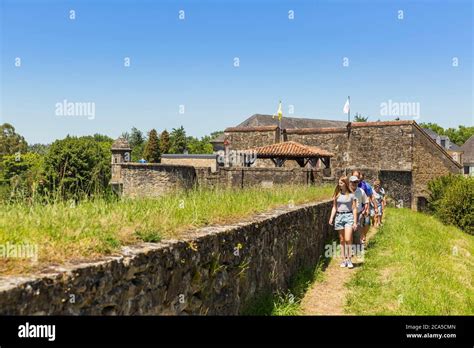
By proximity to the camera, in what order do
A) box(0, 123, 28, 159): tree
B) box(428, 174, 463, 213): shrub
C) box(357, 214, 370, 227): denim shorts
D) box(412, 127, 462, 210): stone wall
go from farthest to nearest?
box(0, 123, 28, 159): tree
box(412, 127, 462, 210): stone wall
box(428, 174, 463, 213): shrub
box(357, 214, 370, 227): denim shorts

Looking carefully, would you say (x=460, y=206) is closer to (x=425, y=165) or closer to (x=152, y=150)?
(x=425, y=165)

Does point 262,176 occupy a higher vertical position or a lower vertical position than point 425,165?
lower

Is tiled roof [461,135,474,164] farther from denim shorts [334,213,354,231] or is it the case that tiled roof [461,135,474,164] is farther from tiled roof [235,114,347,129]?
denim shorts [334,213,354,231]

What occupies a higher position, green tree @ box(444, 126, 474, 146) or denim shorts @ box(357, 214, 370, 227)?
green tree @ box(444, 126, 474, 146)

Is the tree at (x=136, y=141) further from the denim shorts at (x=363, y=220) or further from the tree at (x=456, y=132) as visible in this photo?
the denim shorts at (x=363, y=220)

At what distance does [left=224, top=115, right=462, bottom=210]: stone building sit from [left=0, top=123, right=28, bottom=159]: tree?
6441 centimetres

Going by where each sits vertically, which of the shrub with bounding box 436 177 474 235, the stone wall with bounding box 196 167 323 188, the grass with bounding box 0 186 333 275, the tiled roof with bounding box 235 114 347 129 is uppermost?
the tiled roof with bounding box 235 114 347 129

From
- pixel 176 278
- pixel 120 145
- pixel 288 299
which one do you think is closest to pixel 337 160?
pixel 288 299

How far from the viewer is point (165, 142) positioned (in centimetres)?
8856

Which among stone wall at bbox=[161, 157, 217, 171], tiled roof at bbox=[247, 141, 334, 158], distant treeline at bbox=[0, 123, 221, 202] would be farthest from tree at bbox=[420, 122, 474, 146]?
tiled roof at bbox=[247, 141, 334, 158]

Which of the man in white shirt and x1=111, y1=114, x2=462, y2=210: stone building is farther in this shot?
x1=111, y1=114, x2=462, y2=210: stone building

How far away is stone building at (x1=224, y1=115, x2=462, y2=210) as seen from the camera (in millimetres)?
27609

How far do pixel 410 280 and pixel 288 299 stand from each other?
9.04 feet
